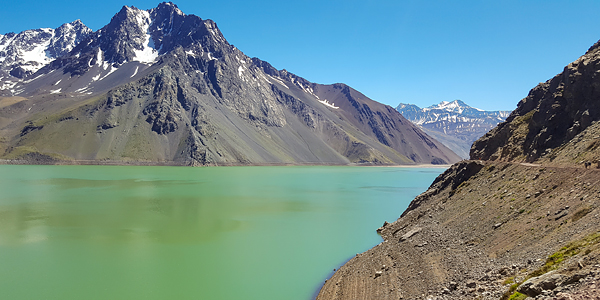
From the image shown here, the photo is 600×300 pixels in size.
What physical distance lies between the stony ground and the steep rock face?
3.30m

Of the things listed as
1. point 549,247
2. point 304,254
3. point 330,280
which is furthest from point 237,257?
point 549,247

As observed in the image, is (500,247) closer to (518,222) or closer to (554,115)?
(518,222)

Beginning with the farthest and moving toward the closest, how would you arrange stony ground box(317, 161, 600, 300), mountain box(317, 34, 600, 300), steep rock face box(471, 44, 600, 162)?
steep rock face box(471, 44, 600, 162) < mountain box(317, 34, 600, 300) < stony ground box(317, 161, 600, 300)

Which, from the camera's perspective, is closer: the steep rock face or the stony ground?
the stony ground

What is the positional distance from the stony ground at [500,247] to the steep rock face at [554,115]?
3301mm

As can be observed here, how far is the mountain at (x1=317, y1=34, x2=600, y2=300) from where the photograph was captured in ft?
45.0

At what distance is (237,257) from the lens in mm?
29641

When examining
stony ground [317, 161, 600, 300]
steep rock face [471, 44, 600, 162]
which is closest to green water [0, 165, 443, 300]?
stony ground [317, 161, 600, 300]

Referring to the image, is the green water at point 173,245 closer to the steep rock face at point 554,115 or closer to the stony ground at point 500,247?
the stony ground at point 500,247

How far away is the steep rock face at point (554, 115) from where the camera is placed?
28203mm

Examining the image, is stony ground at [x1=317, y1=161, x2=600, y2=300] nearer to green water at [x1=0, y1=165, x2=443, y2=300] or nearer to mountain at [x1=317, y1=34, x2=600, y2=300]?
mountain at [x1=317, y1=34, x2=600, y2=300]

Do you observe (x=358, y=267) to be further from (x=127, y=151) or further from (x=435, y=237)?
(x=127, y=151)

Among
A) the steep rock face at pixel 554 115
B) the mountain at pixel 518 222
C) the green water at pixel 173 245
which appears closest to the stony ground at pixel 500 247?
the mountain at pixel 518 222

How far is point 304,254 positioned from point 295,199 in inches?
1509
